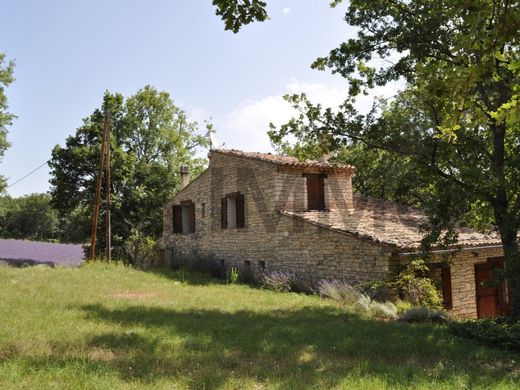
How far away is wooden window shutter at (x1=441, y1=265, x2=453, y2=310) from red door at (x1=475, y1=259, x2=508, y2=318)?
1.56 metres

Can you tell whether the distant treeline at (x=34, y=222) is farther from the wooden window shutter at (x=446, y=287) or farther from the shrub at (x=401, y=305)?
the shrub at (x=401, y=305)

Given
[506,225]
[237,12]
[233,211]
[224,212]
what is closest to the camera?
[237,12]

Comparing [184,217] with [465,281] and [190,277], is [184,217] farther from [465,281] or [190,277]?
[465,281]

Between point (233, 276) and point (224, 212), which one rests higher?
point (224, 212)

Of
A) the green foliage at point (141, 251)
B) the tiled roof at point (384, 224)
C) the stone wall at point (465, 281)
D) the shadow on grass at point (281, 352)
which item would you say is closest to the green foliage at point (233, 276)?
the tiled roof at point (384, 224)

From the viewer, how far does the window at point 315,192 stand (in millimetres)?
17578

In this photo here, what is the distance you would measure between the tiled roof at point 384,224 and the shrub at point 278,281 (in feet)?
7.21

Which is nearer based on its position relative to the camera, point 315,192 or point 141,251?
point 315,192

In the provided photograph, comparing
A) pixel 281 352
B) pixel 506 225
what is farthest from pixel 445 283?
pixel 281 352

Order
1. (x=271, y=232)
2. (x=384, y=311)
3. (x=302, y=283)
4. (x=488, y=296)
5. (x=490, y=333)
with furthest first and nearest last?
(x=271, y=232) → (x=302, y=283) → (x=488, y=296) → (x=384, y=311) → (x=490, y=333)

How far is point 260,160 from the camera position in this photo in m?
17.4

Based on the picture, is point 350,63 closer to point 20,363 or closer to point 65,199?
point 20,363

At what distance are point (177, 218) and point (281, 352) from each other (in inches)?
691

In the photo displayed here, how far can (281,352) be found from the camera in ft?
22.3
